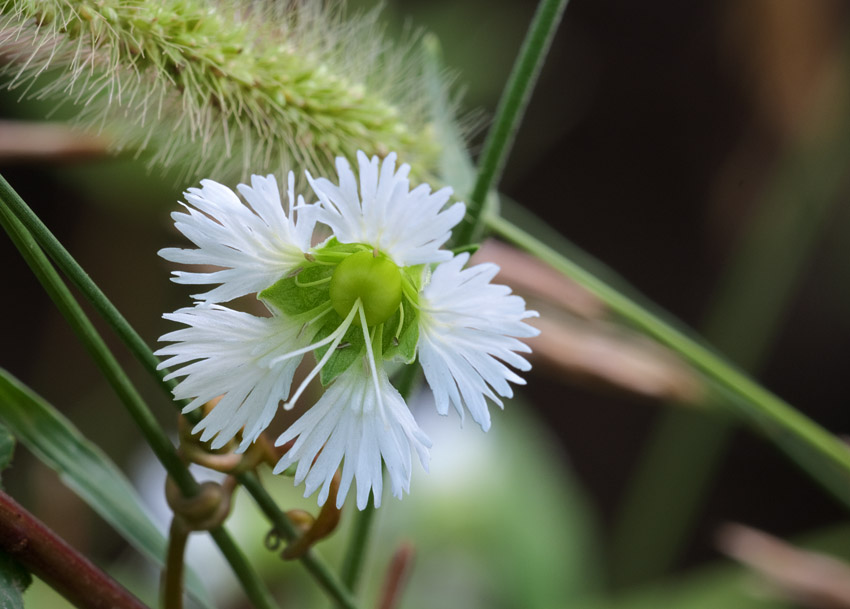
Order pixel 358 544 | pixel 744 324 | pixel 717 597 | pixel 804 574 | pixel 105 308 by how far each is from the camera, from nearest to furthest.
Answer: pixel 105 308
pixel 358 544
pixel 804 574
pixel 717 597
pixel 744 324

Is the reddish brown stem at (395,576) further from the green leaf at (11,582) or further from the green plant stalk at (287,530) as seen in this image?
the green leaf at (11,582)

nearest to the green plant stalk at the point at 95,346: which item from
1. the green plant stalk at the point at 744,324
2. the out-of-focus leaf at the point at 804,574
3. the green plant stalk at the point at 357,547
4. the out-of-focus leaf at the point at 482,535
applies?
the green plant stalk at the point at 357,547

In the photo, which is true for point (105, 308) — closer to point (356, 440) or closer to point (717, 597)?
point (356, 440)

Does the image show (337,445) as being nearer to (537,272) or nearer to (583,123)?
(537,272)

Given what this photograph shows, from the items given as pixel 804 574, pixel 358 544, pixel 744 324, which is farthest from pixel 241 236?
pixel 744 324

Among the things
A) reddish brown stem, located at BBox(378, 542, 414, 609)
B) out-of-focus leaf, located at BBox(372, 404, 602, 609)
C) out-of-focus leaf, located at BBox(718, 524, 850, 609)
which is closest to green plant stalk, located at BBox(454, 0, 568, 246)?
reddish brown stem, located at BBox(378, 542, 414, 609)

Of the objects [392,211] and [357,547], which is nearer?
[392,211]

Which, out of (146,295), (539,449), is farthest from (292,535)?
(146,295)
